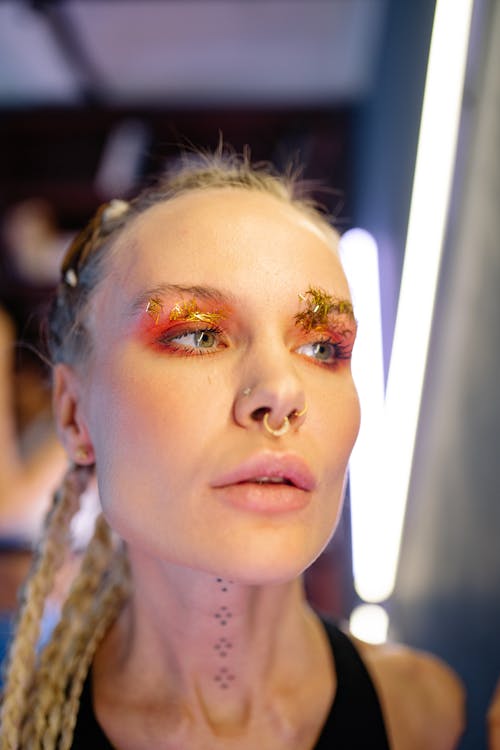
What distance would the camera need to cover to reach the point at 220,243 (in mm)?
859

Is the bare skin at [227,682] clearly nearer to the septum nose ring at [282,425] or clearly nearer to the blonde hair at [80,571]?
the blonde hair at [80,571]

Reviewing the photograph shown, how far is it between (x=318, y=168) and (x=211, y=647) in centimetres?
246

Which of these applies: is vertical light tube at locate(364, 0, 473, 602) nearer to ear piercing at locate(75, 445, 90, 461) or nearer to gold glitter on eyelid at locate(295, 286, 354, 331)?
gold glitter on eyelid at locate(295, 286, 354, 331)

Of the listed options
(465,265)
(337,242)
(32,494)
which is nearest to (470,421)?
(465,265)

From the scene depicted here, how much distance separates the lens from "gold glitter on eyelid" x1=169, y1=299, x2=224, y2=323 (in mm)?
825

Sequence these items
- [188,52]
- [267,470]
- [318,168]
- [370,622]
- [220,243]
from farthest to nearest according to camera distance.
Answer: [318,168], [188,52], [370,622], [220,243], [267,470]

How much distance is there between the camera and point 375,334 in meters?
1.45

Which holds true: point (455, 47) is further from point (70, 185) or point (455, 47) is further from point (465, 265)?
point (70, 185)

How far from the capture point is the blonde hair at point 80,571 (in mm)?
939

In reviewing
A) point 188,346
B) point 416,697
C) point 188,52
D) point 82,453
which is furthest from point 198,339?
point 188,52

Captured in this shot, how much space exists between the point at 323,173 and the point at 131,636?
2440 millimetres

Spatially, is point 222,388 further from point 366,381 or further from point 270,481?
point 366,381

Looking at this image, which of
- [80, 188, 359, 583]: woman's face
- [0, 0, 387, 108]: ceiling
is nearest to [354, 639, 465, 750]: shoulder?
[80, 188, 359, 583]: woman's face

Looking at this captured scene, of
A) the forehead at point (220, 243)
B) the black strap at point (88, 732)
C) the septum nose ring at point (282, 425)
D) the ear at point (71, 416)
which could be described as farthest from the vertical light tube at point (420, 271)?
the black strap at point (88, 732)
